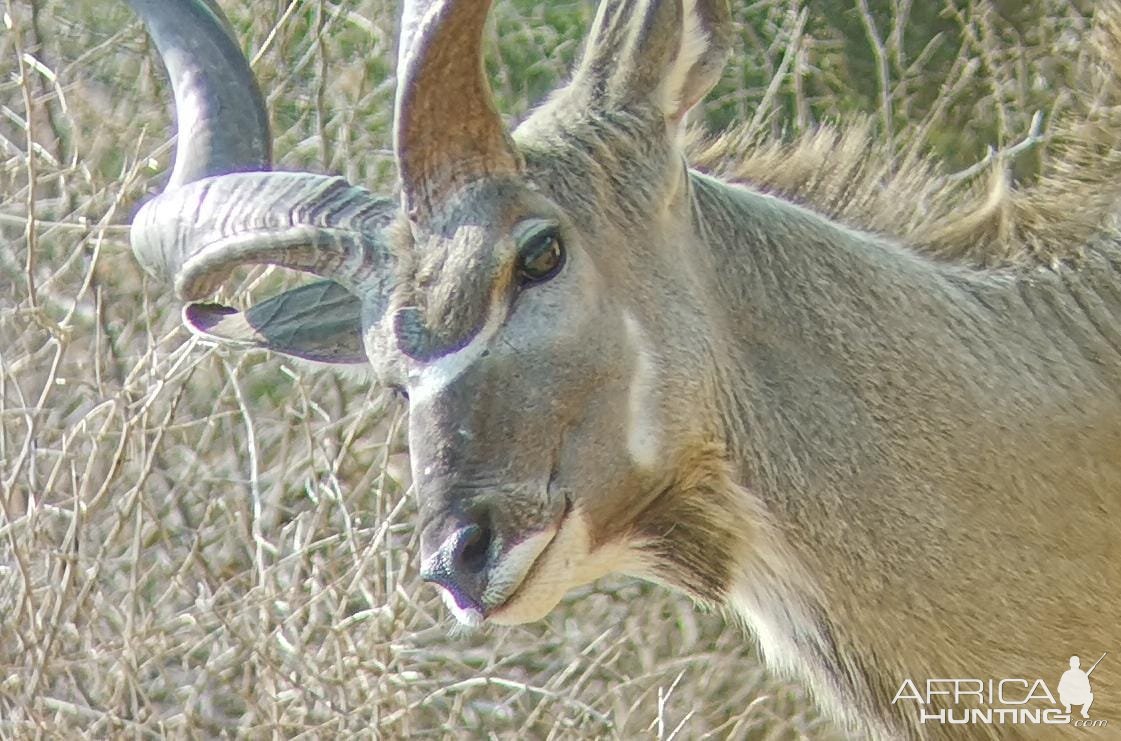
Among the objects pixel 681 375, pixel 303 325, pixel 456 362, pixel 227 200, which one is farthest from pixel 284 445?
pixel 456 362

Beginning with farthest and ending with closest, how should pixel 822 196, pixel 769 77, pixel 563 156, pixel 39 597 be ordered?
1. pixel 769 77
2. pixel 39 597
3. pixel 822 196
4. pixel 563 156

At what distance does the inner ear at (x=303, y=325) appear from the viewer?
150 inches

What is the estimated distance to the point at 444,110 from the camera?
3301 mm

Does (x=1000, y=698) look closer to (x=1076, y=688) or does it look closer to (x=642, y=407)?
(x=1076, y=688)

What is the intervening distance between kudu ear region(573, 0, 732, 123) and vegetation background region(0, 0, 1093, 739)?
1.92m

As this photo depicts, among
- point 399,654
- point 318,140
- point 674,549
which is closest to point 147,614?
point 399,654

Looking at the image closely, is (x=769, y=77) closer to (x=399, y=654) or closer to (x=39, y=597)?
(x=399, y=654)

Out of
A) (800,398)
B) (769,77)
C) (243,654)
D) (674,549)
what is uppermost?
(800,398)

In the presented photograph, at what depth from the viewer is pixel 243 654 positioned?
6.30 metres

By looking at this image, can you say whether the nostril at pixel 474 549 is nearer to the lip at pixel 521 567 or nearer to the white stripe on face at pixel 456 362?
the lip at pixel 521 567

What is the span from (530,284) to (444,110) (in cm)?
34

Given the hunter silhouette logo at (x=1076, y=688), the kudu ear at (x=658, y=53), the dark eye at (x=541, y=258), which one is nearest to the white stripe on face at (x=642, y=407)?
the dark eye at (x=541, y=258)

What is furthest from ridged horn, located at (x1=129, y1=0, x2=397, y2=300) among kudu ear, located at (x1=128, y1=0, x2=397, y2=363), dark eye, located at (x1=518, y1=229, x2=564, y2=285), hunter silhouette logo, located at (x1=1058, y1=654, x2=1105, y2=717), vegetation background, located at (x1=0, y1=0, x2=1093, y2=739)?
vegetation background, located at (x1=0, y1=0, x2=1093, y2=739)

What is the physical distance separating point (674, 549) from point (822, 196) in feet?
2.90
